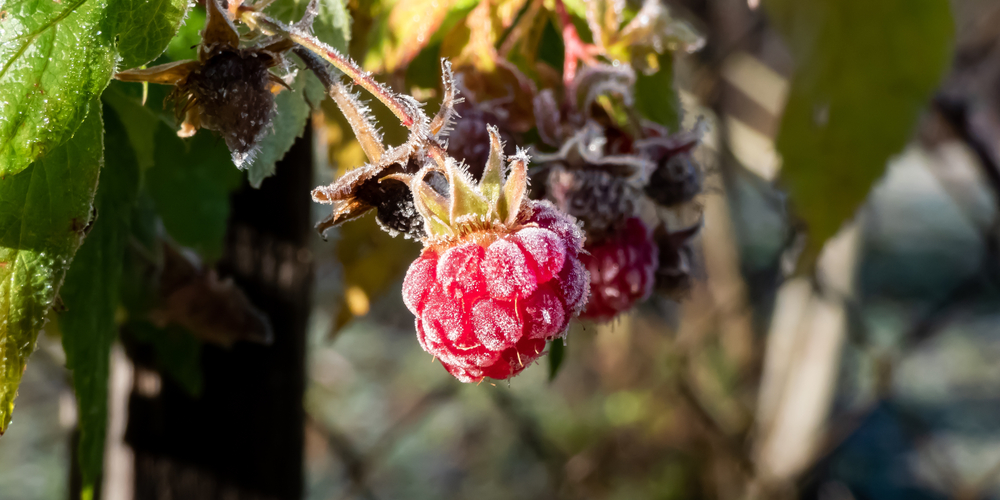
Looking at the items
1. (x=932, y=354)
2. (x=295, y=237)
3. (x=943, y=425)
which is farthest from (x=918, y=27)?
(x=932, y=354)

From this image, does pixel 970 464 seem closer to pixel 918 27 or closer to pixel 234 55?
pixel 918 27

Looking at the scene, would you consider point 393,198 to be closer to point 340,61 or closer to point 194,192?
point 340,61

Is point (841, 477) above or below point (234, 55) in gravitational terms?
below

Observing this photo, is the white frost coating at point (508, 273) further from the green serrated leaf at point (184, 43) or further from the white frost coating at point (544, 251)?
the green serrated leaf at point (184, 43)

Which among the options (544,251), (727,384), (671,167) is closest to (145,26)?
(544,251)

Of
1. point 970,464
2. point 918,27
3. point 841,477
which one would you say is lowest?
point 970,464

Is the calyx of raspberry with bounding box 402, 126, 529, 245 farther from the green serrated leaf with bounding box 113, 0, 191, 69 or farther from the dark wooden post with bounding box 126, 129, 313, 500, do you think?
the dark wooden post with bounding box 126, 129, 313, 500
